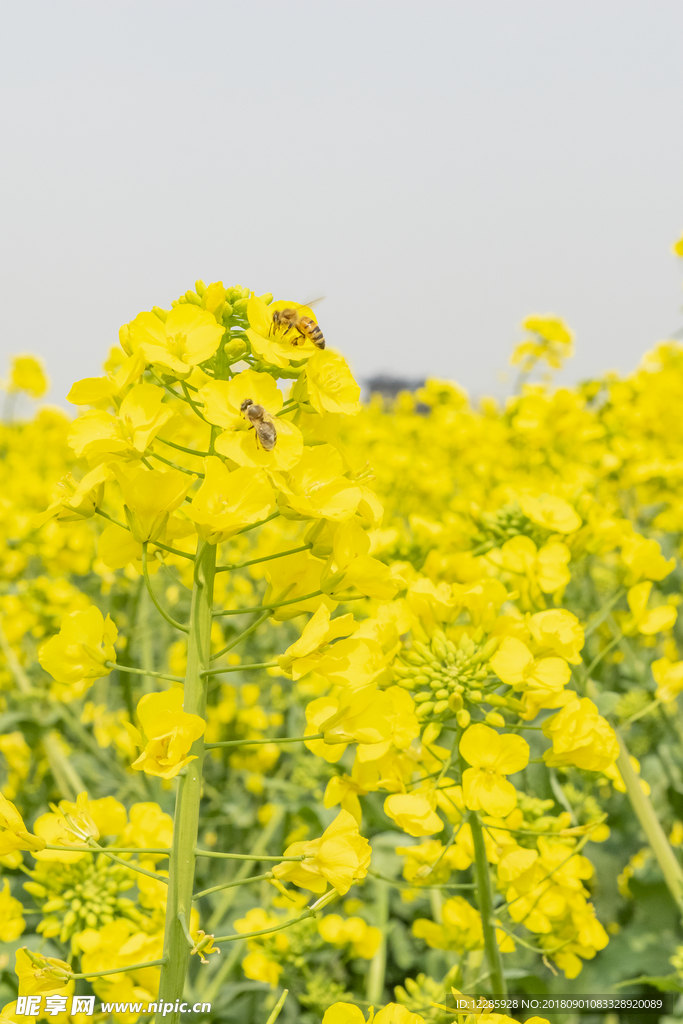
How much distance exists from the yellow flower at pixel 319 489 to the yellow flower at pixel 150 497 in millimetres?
142

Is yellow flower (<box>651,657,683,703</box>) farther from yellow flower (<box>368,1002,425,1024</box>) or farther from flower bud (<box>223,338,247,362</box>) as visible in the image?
flower bud (<box>223,338,247,362</box>)

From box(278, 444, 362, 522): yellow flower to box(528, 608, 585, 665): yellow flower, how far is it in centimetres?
45

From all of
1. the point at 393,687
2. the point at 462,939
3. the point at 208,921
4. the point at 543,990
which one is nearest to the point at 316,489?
the point at 393,687

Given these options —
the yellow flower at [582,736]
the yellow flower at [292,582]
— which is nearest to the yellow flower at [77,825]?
the yellow flower at [292,582]

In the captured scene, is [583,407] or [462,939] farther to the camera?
[583,407]

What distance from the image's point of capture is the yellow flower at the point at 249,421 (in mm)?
1040

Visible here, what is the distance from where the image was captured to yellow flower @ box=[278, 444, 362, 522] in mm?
1042

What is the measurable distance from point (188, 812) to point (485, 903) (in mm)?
608

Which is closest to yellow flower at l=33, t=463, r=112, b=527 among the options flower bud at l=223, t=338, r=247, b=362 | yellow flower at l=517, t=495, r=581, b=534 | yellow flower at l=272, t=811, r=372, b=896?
flower bud at l=223, t=338, r=247, b=362

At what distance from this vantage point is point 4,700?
3203mm

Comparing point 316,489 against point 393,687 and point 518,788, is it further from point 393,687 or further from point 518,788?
point 518,788

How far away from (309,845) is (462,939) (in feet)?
2.03

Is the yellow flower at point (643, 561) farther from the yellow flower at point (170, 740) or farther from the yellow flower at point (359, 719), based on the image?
the yellow flower at point (170, 740)

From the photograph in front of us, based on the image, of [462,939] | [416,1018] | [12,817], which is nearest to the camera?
[416,1018]
